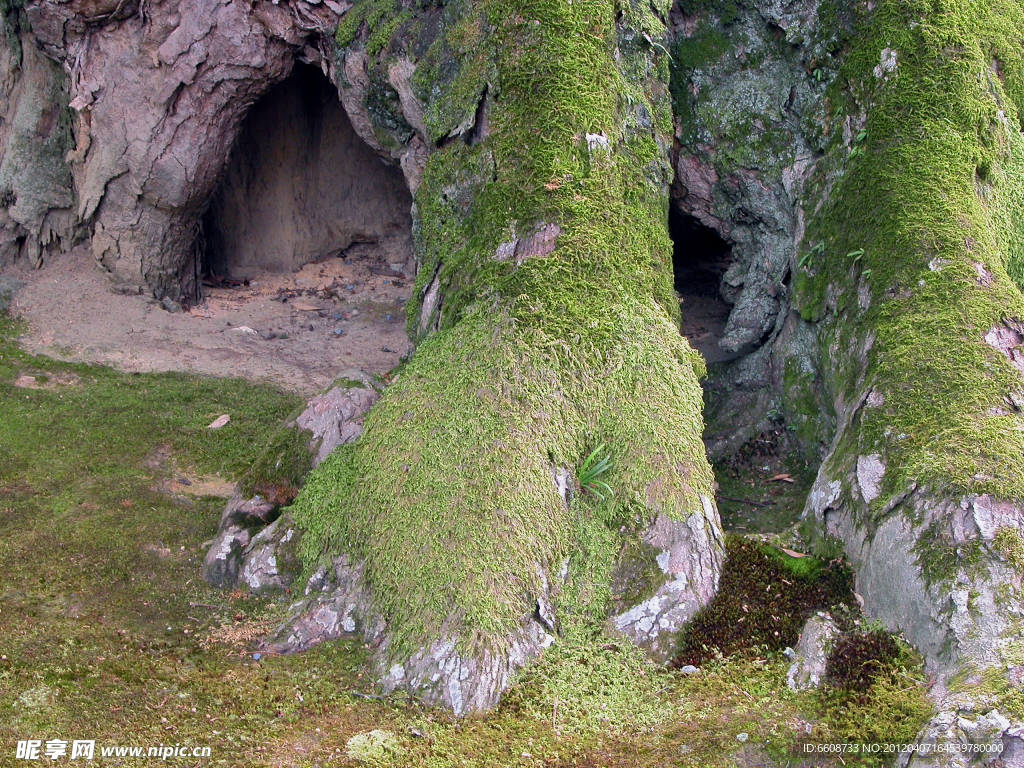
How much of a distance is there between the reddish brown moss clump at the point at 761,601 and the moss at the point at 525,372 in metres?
0.43

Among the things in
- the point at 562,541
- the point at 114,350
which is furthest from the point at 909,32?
the point at 114,350

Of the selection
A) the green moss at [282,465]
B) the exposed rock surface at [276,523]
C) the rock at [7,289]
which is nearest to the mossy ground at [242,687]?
the exposed rock surface at [276,523]

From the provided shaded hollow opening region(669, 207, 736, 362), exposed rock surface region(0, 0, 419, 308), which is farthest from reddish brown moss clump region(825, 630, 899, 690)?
exposed rock surface region(0, 0, 419, 308)

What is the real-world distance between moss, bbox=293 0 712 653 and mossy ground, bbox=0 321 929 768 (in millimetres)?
354

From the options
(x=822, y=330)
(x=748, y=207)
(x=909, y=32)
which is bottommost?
(x=822, y=330)

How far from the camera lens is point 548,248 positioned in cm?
482

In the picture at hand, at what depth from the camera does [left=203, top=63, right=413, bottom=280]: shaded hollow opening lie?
9.84m

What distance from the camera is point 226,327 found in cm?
891

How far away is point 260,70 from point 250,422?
3.31 metres

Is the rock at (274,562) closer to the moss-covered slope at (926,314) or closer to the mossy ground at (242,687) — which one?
the mossy ground at (242,687)

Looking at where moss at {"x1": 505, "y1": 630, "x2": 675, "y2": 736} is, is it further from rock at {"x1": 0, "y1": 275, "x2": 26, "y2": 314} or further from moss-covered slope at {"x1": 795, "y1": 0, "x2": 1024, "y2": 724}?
rock at {"x1": 0, "y1": 275, "x2": 26, "y2": 314}

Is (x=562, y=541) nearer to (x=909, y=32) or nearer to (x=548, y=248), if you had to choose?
(x=548, y=248)

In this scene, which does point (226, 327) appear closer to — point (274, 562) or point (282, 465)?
point (282, 465)

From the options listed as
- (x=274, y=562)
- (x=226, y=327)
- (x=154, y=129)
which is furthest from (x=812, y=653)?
(x=154, y=129)
